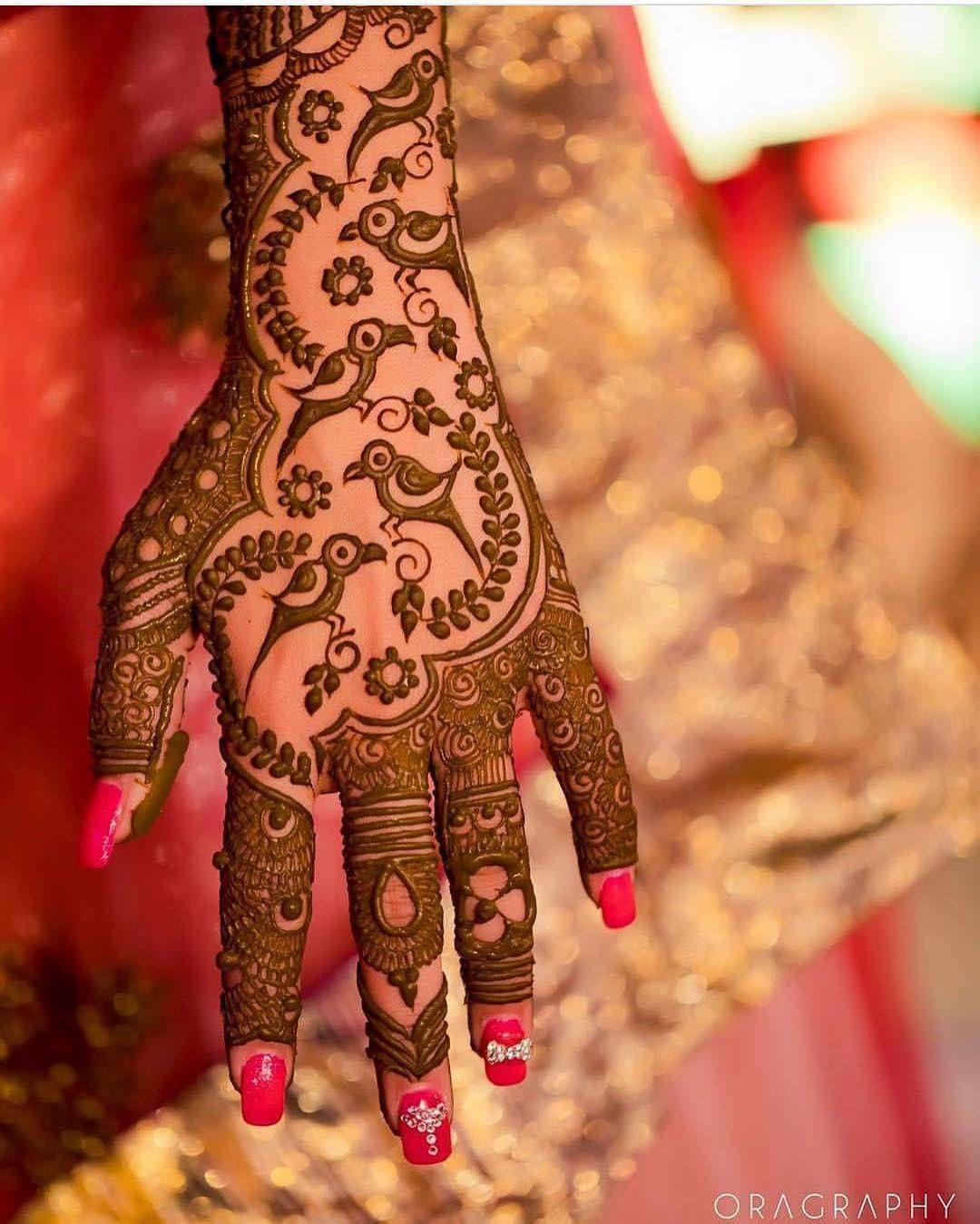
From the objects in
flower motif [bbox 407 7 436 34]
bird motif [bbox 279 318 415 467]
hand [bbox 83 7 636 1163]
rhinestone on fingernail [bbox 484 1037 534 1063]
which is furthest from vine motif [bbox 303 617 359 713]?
flower motif [bbox 407 7 436 34]

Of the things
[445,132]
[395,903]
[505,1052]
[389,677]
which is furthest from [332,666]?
[445,132]

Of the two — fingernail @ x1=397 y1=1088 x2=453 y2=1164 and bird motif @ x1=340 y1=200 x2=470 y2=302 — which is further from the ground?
bird motif @ x1=340 y1=200 x2=470 y2=302

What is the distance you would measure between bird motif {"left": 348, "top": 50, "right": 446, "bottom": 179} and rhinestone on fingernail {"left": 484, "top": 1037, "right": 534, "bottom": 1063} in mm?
514

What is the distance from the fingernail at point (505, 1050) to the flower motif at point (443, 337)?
1.29 ft

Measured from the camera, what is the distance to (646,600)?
985 millimetres

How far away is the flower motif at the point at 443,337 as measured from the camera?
691 millimetres

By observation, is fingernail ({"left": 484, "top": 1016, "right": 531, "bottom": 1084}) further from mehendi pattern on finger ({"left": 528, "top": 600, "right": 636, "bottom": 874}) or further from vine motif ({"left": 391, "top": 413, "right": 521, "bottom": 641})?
vine motif ({"left": 391, "top": 413, "right": 521, "bottom": 641})

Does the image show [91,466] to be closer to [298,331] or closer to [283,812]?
[298,331]

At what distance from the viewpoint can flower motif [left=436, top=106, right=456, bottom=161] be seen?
2.33 ft

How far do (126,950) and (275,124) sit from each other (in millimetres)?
645

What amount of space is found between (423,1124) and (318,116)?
1.91 ft

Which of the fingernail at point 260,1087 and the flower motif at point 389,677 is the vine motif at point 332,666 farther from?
the fingernail at point 260,1087

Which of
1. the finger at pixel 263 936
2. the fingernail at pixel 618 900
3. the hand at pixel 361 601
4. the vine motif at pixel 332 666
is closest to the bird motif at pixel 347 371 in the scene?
the hand at pixel 361 601

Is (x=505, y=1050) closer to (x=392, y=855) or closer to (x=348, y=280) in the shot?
(x=392, y=855)
